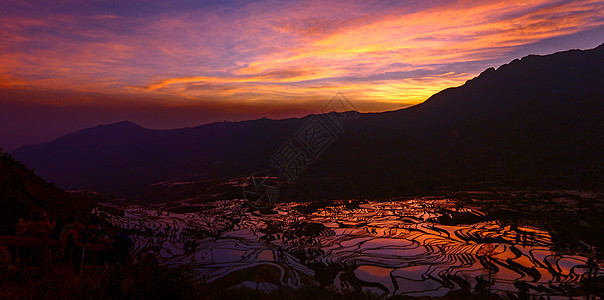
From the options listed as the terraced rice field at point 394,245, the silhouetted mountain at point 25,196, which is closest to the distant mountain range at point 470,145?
the terraced rice field at point 394,245

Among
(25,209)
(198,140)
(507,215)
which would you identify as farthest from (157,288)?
(198,140)

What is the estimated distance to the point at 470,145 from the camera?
244 ft

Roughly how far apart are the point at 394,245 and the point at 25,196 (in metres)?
27.3

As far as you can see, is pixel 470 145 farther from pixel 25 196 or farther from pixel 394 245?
pixel 25 196

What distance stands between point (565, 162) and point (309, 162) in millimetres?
54034

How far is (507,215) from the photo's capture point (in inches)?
1460

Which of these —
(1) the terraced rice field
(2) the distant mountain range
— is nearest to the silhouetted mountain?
(1) the terraced rice field

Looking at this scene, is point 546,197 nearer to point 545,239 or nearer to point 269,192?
point 545,239

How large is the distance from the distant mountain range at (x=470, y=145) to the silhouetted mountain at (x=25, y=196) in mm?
39860

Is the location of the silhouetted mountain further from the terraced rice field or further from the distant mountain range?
the distant mountain range

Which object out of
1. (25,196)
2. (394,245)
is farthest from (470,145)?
(25,196)

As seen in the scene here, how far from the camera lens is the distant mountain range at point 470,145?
58.5 metres

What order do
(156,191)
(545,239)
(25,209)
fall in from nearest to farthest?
1. (25,209)
2. (545,239)
3. (156,191)

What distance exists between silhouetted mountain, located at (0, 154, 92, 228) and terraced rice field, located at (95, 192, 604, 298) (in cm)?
578
